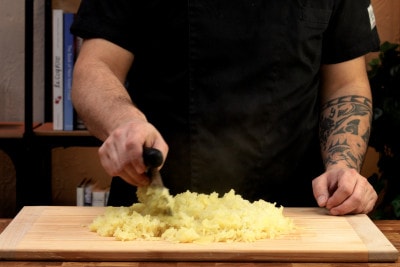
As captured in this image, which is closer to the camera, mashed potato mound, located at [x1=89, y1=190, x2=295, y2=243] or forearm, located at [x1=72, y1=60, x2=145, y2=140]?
mashed potato mound, located at [x1=89, y1=190, x2=295, y2=243]

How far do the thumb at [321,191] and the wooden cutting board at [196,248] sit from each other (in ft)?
0.48

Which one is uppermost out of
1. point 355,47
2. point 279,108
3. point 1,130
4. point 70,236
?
point 355,47

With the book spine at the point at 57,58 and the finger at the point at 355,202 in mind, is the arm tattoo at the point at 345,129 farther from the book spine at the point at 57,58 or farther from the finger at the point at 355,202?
the book spine at the point at 57,58

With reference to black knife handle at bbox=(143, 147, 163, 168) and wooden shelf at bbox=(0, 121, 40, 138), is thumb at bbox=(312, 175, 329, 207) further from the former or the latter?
wooden shelf at bbox=(0, 121, 40, 138)

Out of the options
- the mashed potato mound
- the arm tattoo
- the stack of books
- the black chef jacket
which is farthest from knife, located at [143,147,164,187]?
the stack of books

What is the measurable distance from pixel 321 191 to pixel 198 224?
1.10 ft

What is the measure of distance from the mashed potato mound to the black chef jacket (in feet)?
0.84

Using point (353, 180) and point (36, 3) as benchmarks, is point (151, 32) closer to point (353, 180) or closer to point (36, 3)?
point (353, 180)

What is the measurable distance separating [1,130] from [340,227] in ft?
5.70

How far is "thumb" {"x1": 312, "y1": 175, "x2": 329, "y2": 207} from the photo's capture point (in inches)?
61.6

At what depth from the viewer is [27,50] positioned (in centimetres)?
268

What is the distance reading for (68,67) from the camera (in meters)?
2.71

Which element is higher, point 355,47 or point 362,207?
point 355,47

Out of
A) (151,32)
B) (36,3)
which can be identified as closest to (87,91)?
(151,32)
